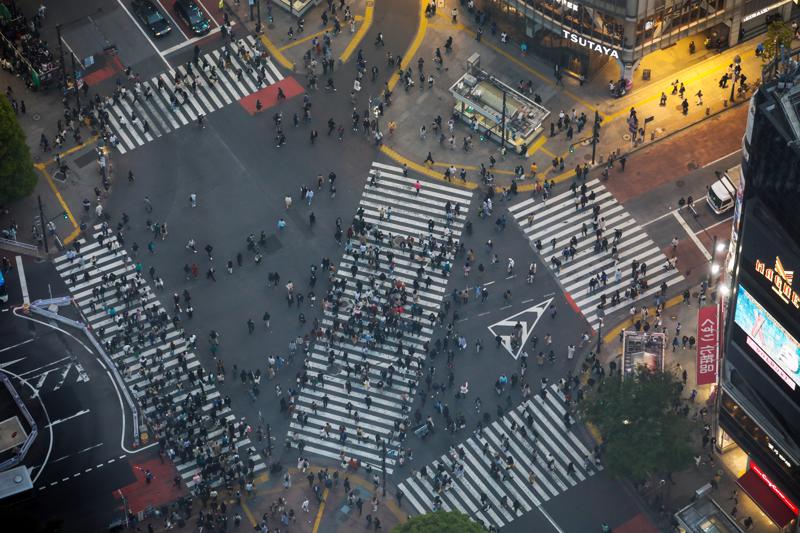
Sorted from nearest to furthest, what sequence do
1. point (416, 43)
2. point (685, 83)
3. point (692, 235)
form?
1. point (692, 235)
2. point (685, 83)
3. point (416, 43)

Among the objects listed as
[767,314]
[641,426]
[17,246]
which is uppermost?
[17,246]

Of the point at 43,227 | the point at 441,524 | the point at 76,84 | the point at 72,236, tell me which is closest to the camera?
the point at 441,524

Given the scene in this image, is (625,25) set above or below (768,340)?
above

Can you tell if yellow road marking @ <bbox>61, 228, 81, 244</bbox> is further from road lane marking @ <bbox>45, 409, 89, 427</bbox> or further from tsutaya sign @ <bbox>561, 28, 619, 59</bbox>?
tsutaya sign @ <bbox>561, 28, 619, 59</bbox>

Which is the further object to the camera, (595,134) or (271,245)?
(595,134)

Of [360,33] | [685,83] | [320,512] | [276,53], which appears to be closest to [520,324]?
[320,512]

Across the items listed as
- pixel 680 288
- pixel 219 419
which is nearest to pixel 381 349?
pixel 219 419

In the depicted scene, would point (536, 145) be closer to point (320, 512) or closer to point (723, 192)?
point (723, 192)

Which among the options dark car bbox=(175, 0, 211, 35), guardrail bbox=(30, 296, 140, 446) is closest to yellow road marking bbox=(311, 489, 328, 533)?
guardrail bbox=(30, 296, 140, 446)
